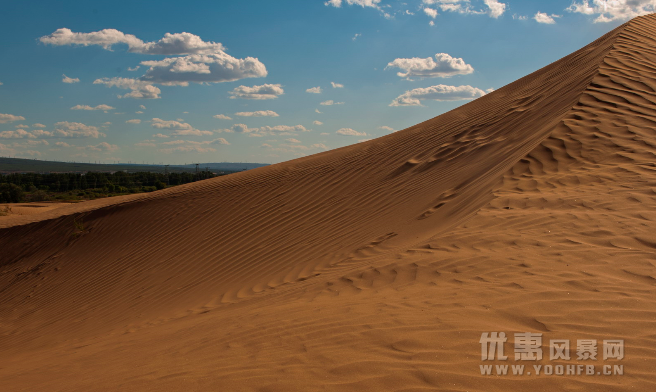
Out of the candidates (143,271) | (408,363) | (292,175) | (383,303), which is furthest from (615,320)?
(292,175)

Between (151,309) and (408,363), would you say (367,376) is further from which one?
(151,309)

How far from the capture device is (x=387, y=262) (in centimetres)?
488

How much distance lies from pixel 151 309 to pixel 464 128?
7756 millimetres

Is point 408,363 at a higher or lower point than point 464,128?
lower

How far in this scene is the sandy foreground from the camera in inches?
108

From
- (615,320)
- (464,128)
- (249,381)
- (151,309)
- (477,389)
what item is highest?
(464,128)

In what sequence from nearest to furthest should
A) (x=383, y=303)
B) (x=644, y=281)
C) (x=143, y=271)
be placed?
1. (x=644, y=281)
2. (x=383, y=303)
3. (x=143, y=271)

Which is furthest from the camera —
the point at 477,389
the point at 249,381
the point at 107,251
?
the point at 107,251

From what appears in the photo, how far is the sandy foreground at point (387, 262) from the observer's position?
275cm

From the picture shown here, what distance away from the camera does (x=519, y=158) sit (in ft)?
22.4

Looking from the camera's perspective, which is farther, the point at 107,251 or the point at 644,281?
the point at 107,251

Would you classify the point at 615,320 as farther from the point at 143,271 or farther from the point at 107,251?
the point at 107,251

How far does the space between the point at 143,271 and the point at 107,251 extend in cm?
233

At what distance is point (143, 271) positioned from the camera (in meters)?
8.98
